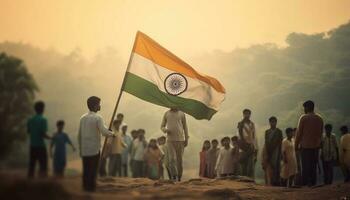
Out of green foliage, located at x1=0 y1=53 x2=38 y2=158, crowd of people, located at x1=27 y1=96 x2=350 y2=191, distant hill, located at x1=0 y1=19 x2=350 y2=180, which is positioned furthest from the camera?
→ distant hill, located at x1=0 y1=19 x2=350 y2=180

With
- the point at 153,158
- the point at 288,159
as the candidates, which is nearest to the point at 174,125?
the point at 153,158

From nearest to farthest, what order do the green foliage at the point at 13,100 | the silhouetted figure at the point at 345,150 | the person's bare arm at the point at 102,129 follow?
the person's bare arm at the point at 102,129
the green foliage at the point at 13,100
the silhouetted figure at the point at 345,150

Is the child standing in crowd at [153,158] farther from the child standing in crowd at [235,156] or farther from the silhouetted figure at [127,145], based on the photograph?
the child standing in crowd at [235,156]

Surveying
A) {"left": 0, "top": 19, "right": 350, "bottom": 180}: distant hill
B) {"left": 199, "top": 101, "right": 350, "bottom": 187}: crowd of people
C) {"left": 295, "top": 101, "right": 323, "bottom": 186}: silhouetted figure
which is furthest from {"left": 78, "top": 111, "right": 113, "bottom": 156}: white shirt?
{"left": 0, "top": 19, "right": 350, "bottom": 180}: distant hill

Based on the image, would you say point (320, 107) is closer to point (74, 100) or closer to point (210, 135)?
point (210, 135)

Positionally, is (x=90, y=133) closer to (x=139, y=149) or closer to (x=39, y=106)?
(x=39, y=106)

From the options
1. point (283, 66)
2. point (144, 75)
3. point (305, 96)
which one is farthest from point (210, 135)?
point (144, 75)

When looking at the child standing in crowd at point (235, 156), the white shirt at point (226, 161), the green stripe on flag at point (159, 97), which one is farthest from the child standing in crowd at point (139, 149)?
the green stripe on flag at point (159, 97)

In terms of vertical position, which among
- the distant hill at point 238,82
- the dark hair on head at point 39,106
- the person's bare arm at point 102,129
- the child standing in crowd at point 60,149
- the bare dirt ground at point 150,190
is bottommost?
the bare dirt ground at point 150,190

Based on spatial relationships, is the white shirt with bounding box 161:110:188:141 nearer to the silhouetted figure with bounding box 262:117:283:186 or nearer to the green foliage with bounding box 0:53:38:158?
the silhouetted figure with bounding box 262:117:283:186
